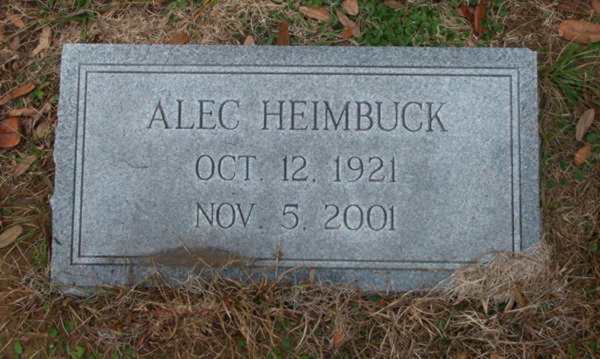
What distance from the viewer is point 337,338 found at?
2.40m

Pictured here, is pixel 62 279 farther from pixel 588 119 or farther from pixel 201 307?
pixel 588 119

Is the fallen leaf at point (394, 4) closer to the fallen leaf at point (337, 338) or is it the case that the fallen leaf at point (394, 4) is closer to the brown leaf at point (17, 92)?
the fallen leaf at point (337, 338)

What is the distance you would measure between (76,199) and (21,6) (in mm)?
1039

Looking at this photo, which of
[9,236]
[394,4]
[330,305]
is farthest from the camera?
[394,4]

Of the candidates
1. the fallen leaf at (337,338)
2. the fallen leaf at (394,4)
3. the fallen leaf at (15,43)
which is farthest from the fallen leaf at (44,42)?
the fallen leaf at (337,338)

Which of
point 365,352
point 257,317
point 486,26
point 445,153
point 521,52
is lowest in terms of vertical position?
point 365,352

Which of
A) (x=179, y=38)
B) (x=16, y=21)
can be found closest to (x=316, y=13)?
(x=179, y=38)

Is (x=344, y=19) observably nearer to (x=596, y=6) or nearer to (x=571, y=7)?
(x=571, y=7)

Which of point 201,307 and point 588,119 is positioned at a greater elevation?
point 588,119

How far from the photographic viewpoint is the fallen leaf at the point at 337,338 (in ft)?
7.85

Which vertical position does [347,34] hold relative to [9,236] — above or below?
above

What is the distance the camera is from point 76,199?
246 centimetres

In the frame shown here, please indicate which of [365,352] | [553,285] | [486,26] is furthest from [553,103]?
[365,352]

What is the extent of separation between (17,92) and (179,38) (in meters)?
0.81
